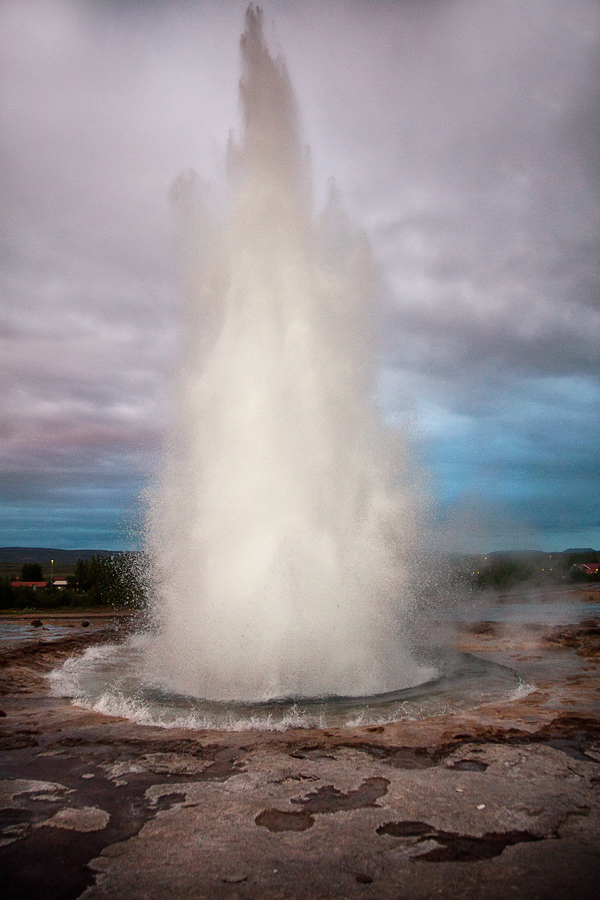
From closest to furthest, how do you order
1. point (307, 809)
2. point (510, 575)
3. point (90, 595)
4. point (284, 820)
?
point (284, 820)
point (307, 809)
point (90, 595)
point (510, 575)

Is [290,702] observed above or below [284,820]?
below

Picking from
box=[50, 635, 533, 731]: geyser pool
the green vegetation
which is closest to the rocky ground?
box=[50, 635, 533, 731]: geyser pool

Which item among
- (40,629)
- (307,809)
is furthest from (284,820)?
(40,629)

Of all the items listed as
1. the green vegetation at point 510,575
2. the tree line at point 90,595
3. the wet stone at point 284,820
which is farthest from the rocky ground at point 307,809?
the green vegetation at point 510,575

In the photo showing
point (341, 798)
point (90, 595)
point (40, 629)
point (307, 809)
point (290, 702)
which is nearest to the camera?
point (307, 809)

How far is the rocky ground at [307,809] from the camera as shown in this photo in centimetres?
432

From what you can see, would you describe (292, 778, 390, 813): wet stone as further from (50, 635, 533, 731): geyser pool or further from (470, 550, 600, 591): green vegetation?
(470, 550, 600, 591): green vegetation

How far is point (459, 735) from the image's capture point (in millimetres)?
7777

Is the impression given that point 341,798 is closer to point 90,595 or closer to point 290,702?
point 290,702

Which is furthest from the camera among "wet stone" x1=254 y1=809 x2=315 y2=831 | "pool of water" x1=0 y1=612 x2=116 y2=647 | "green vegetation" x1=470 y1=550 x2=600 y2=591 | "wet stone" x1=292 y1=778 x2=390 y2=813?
"green vegetation" x1=470 y1=550 x2=600 y2=591

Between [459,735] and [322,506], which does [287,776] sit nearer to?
[459,735]

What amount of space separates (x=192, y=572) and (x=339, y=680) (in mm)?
4188

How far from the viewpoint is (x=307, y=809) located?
5566 millimetres

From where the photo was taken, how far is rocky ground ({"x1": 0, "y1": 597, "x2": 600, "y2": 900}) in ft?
14.2
